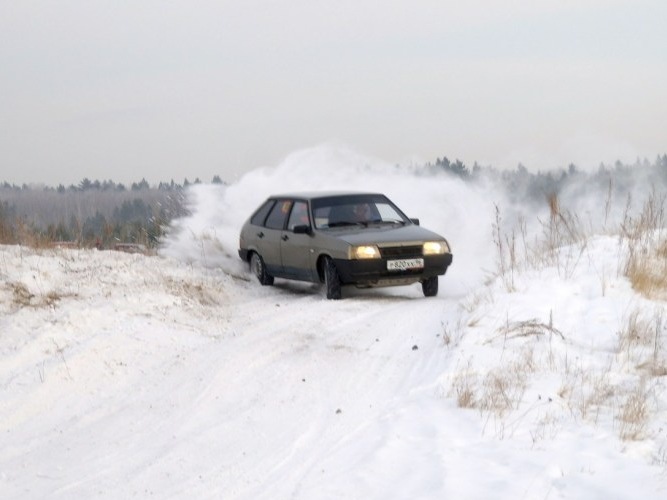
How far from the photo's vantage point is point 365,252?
11852 mm

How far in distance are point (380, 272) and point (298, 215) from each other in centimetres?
209

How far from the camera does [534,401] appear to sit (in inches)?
269

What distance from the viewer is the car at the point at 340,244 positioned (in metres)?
12.0

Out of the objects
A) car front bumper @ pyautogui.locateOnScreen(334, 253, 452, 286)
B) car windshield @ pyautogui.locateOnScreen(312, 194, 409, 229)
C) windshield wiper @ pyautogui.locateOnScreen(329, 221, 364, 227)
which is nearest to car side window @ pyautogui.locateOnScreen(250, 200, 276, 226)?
car windshield @ pyautogui.locateOnScreen(312, 194, 409, 229)

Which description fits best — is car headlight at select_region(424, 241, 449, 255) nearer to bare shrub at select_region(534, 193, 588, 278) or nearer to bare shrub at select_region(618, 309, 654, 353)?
bare shrub at select_region(534, 193, 588, 278)

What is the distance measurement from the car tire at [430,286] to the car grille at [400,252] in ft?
1.98

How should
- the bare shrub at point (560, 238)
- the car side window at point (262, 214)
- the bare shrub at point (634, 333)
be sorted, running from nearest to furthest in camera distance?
the bare shrub at point (634, 333) < the bare shrub at point (560, 238) < the car side window at point (262, 214)

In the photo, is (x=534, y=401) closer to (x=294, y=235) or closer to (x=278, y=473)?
(x=278, y=473)

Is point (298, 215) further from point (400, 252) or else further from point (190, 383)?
point (190, 383)

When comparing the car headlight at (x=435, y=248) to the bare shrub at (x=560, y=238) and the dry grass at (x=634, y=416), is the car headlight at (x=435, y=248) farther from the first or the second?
the dry grass at (x=634, y=416)

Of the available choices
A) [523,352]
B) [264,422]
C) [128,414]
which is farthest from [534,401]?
[128,414]

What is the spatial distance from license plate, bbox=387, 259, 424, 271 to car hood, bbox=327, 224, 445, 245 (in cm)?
28

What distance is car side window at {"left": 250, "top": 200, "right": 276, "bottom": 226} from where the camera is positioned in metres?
14.4

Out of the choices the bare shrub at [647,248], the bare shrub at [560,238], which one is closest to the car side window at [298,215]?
the bare shrub at [560,238]
